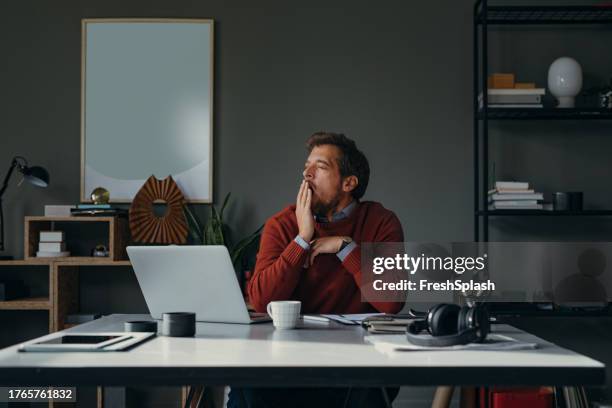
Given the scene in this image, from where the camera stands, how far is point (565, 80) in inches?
152

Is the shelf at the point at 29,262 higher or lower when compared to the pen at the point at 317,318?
higher

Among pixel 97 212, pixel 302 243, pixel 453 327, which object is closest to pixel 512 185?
pixel 302 243

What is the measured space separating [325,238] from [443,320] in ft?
3.27

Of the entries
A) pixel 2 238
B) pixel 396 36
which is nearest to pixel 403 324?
pixel 396 36

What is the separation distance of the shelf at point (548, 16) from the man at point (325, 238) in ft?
5.21

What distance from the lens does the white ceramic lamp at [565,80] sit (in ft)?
12.6

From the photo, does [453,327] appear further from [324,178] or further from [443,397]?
[443,397]

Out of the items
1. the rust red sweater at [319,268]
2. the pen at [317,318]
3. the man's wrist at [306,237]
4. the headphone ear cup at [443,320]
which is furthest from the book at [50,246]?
the headphone ear cup at [443,320]

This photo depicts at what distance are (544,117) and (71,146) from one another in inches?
105

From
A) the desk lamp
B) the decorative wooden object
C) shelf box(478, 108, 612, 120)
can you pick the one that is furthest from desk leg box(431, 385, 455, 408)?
the desk lamp

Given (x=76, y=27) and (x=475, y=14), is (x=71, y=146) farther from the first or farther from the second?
(x=475, y=14)

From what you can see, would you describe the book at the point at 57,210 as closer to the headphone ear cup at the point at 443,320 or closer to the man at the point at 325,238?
the man at the point at 325,238

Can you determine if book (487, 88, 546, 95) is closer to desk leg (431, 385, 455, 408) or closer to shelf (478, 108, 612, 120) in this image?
shelf (478, 108, 612, 120)

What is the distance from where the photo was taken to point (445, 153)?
404 cm
